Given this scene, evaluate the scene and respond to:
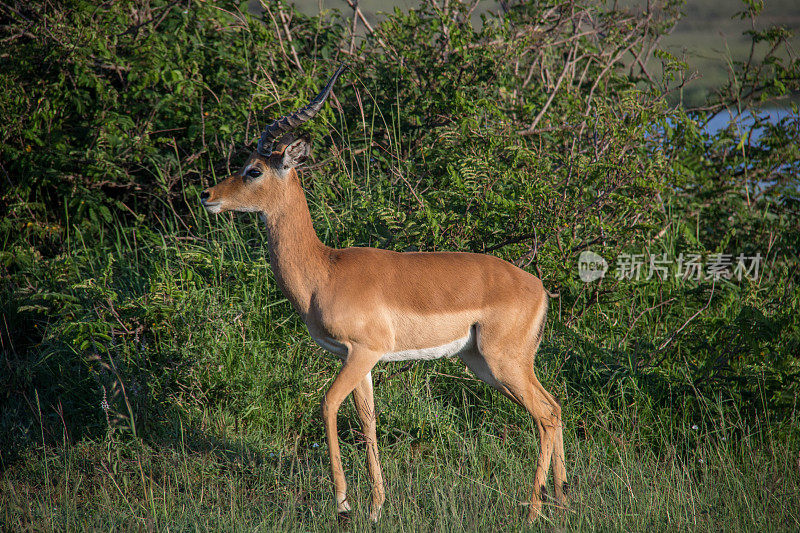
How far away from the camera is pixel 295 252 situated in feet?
12.9

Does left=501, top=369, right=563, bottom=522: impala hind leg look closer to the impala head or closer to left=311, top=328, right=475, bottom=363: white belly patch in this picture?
left=311, top=328, right=475, bottom=363: white belly patch

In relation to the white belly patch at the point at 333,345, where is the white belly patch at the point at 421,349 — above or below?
below

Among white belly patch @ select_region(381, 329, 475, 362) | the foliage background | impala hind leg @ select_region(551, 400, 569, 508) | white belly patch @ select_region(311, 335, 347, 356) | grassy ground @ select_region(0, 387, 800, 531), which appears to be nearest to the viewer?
grassy ground @ select_region(0, 387, 800, 531)

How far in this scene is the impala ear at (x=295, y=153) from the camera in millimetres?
3996

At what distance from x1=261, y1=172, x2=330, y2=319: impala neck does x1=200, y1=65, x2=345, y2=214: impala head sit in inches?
2.1

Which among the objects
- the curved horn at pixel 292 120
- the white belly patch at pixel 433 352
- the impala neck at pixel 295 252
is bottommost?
the white belly patch at pixel 433 352

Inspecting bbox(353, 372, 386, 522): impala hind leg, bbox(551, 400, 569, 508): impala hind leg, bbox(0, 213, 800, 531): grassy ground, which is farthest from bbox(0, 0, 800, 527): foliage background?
bbox(551, 400, 569, 508): impala hind leg

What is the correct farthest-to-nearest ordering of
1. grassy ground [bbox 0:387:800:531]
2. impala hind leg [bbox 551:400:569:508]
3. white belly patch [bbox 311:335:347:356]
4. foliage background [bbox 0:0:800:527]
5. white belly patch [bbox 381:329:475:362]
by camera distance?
1. foliage background [bbox 0:0:800:527]
2. impala hind leg [bbox 551:400:569:508]
3. white belly patch [bbox 381:329:475:362]
4. white belly patch [bbox 311:335:347:356]
5. grassy ground [bbox 0:387:800:531]

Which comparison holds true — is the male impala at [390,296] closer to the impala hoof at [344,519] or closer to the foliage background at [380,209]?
the impala hoof at [344,519]

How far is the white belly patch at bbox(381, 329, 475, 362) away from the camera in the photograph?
392 cm

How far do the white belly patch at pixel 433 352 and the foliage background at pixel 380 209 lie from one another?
91 centimetres

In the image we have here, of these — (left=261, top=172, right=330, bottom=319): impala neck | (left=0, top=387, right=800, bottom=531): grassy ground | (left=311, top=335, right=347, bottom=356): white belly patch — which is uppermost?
(left=261, top=172, right=330, bottom=319): impala neck

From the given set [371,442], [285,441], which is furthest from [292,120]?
[285,441]

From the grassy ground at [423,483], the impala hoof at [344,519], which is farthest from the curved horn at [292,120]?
the impala hoof at [344,519]
